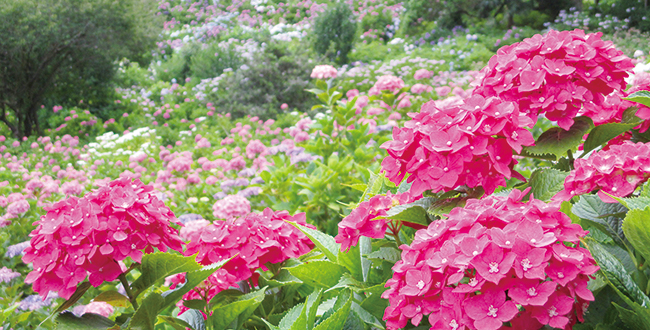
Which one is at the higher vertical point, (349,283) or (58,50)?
(349,283)

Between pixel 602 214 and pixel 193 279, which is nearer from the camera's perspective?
pixel 602 214

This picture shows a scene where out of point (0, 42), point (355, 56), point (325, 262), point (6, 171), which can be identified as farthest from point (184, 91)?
point (325, 262)

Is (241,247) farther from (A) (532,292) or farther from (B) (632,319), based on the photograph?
(B) (632,319)

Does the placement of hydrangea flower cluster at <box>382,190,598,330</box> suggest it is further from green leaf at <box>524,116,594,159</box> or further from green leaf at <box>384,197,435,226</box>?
green leaf at <box>524,116,594,159</box>

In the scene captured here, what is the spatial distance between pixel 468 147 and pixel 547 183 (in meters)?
0.30

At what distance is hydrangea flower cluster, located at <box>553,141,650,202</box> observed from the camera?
A: 102 cm

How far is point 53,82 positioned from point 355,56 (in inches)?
268

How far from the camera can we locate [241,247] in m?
1.45

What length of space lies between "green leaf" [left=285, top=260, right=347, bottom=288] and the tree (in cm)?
931

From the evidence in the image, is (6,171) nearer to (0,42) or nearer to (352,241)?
(0,42)

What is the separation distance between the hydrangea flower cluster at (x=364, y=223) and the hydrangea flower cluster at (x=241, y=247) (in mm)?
305

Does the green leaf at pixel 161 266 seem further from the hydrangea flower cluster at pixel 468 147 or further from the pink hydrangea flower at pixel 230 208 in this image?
the pink hydrangea flower at pixel 230 208

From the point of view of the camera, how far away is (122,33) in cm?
1021

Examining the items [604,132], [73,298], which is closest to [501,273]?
[604,132]
